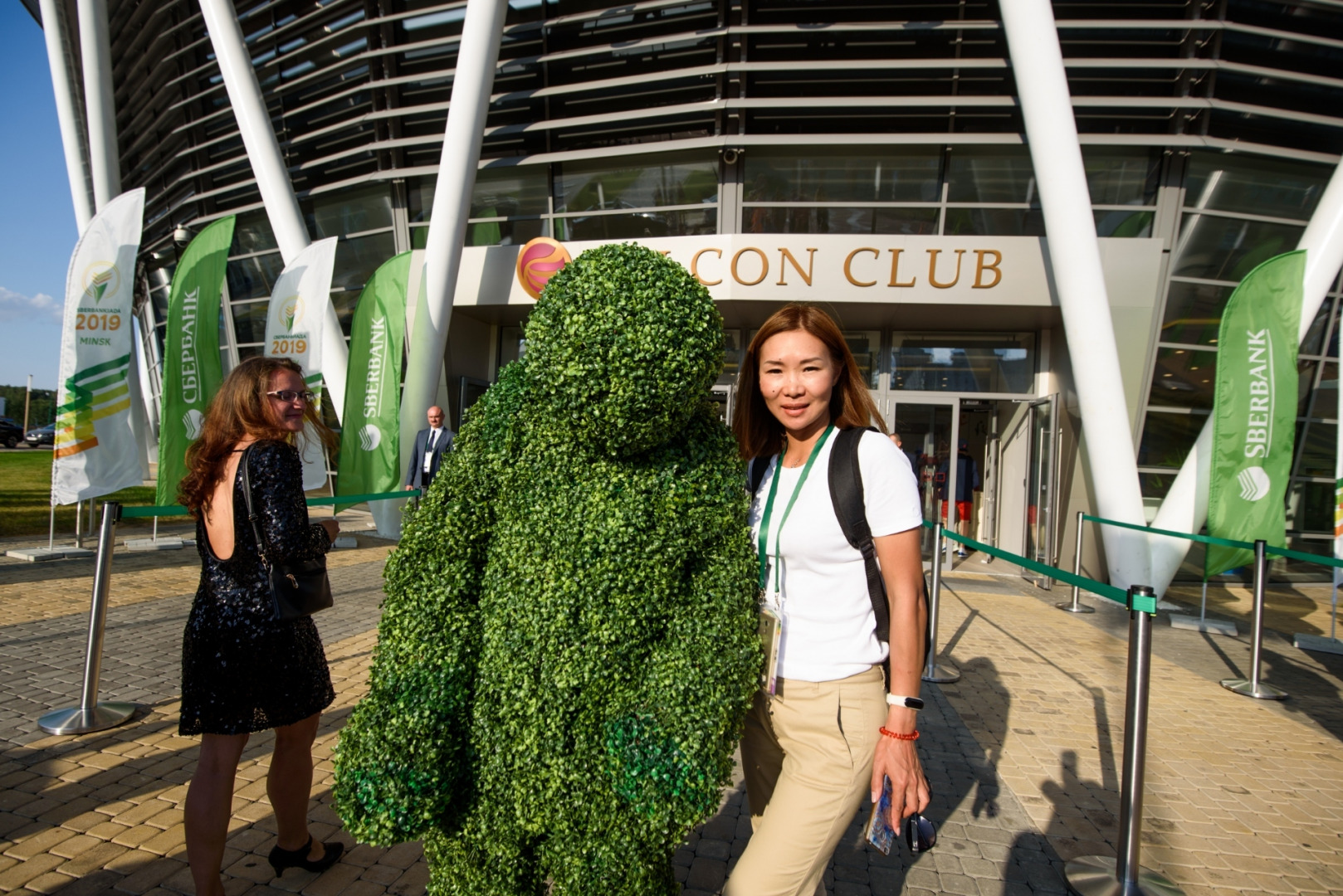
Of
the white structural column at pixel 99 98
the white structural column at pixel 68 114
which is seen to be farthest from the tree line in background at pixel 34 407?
the white structural column at pixel 99 98

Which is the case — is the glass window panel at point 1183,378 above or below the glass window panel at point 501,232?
below

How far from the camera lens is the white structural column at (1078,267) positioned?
7.45 meters

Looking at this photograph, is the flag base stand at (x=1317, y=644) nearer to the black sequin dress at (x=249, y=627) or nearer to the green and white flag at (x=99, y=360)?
the black sequin dress at (x=249, y=627)

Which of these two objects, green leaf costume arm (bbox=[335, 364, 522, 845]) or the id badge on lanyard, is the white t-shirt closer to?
the id badge on lanyard

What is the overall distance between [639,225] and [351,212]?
4982mm

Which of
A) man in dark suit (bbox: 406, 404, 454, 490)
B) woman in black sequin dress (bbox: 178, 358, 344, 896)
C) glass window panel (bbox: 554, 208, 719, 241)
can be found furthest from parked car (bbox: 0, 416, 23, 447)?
woman in black sequin dress (bbox: 178, 358, 344, 896)

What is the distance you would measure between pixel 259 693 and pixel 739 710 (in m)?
1.56

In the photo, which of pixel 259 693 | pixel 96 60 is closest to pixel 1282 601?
pixel 259 693

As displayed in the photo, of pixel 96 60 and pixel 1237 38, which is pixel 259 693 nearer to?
pixel 1237 38

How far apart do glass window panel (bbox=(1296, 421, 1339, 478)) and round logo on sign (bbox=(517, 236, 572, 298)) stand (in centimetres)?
1016

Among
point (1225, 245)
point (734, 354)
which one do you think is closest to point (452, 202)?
point (734, 354)

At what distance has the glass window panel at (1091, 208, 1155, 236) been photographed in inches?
361

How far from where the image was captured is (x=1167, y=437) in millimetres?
9242

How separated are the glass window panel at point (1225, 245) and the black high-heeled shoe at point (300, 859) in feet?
34.9
